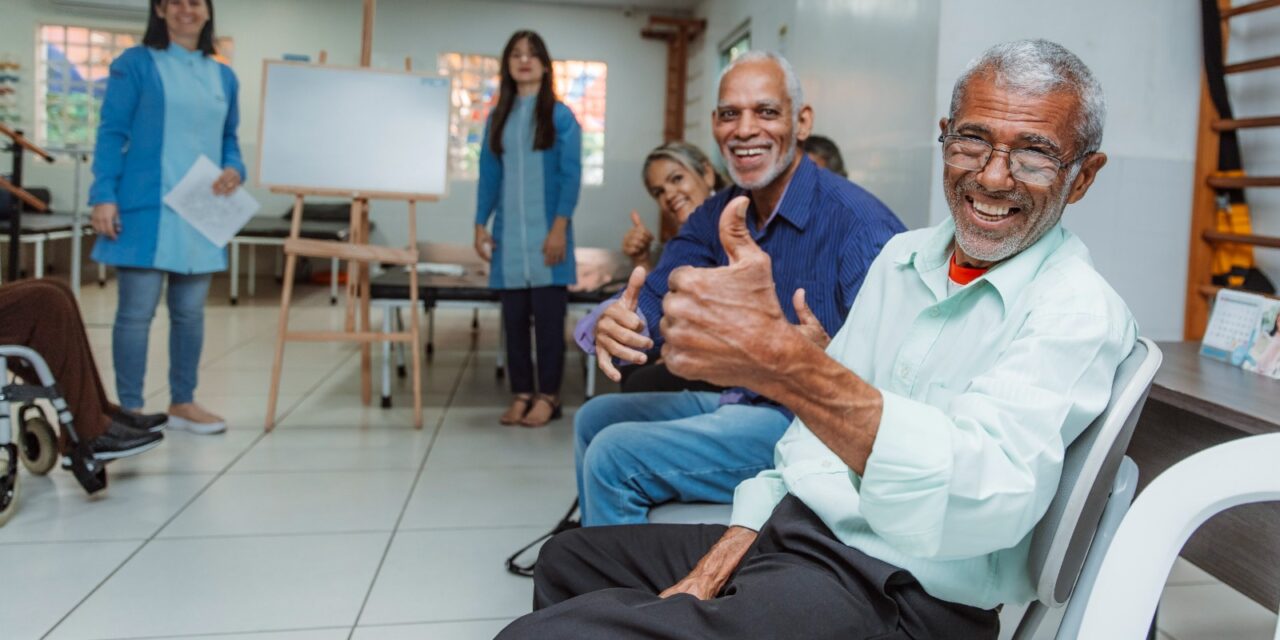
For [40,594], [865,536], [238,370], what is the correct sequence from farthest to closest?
1. [238,370]
2. [40,594]
3. [865,536]

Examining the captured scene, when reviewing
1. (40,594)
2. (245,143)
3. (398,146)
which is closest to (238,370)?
(398,146)

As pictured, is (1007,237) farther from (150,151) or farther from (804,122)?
(150,151)

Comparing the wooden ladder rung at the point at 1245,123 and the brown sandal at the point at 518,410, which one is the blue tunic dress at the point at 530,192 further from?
the wooden ladder rung at the point at 1245,123

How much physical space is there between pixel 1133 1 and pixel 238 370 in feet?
13.9

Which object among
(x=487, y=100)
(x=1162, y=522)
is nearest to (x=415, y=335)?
(x=1162, y=522)

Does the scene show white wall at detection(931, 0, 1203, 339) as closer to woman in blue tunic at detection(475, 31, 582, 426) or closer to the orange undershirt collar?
woman in blue tunic at detection(475, 31, 582, 426)

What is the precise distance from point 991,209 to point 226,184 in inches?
119

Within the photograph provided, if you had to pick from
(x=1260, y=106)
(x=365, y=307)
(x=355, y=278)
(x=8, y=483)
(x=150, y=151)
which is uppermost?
(x=1260, y=106)

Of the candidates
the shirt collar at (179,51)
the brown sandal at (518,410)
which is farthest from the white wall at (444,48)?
the brown sandal at (518,410)

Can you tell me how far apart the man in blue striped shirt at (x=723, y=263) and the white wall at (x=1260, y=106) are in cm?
178

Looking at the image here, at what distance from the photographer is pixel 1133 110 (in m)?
3.10

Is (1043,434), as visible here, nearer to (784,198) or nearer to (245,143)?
(784,198)

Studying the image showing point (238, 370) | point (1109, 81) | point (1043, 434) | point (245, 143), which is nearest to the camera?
point (1043, 434)

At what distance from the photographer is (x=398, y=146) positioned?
3.86m
